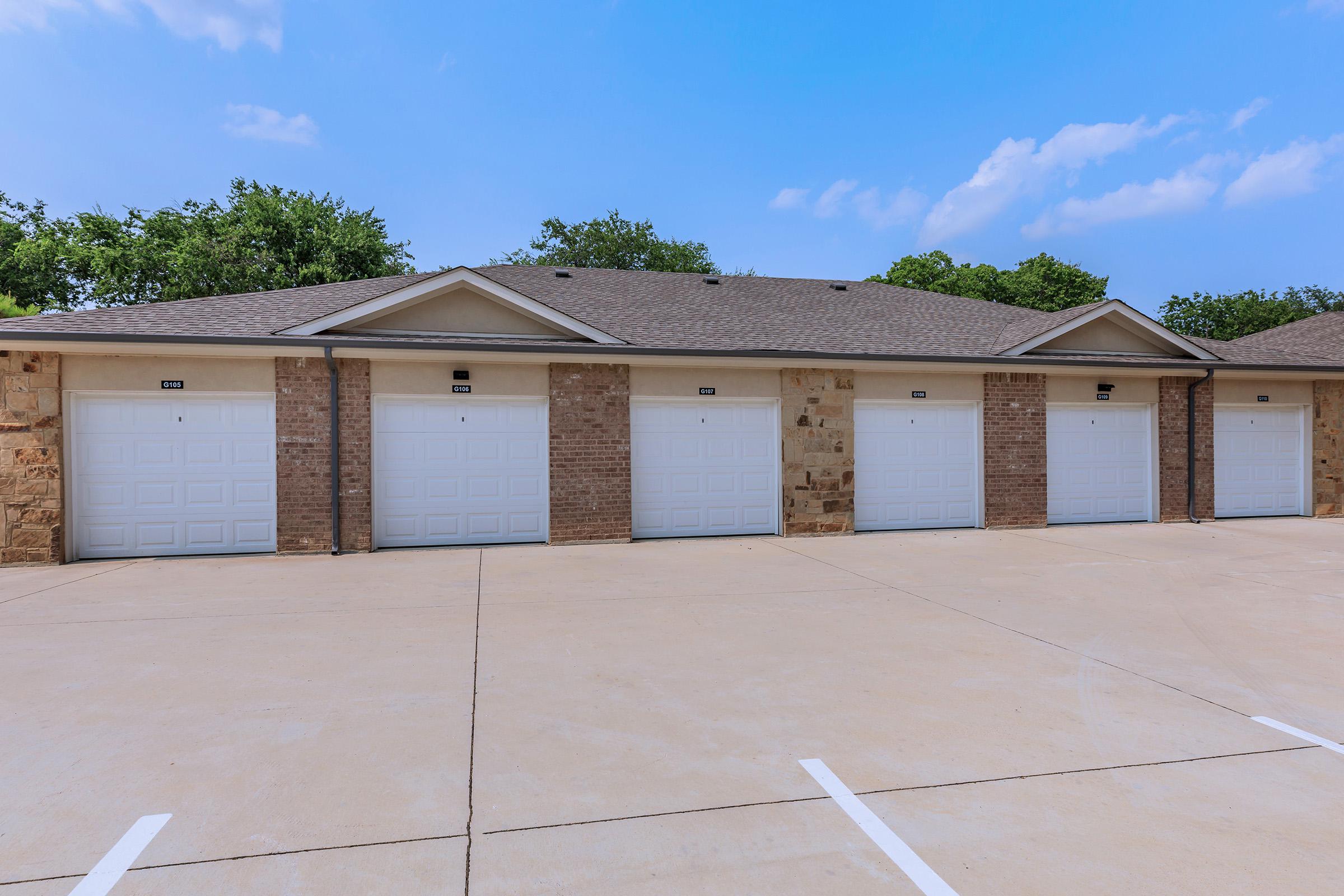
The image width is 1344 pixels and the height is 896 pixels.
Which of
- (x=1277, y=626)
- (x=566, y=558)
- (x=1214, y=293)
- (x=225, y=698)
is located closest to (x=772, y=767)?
(x=225, y=698)

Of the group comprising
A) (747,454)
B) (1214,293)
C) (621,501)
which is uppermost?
(1214,293)

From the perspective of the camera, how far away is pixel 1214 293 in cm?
4241

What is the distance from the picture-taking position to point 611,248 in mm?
33750

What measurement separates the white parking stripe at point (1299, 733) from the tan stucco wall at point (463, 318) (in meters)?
8.88

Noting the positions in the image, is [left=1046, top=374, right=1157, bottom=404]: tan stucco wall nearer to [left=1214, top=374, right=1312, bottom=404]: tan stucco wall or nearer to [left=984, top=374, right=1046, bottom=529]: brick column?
[left=984, top=374, right=1046, bottom=529]: brick column

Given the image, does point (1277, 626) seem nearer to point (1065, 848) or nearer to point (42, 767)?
point (1065, 848)

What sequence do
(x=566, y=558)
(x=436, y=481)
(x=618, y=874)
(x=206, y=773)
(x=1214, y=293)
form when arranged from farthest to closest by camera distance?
(x=1214, y=293) < (x=436, y=481) < (x=566, y=558) < (x=206, y=773) < (x=618, y=874)

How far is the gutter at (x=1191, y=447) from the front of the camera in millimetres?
12656

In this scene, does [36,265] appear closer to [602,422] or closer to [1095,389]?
[602,422]

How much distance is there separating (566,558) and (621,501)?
1.75 m

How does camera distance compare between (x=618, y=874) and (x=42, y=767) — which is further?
(x=42, y=767)

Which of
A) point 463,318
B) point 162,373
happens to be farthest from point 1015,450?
point 162,373

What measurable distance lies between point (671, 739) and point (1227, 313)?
2065 inches

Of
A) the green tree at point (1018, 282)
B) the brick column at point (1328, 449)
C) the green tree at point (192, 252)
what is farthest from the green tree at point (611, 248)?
the brick column at point (1328, 449)
